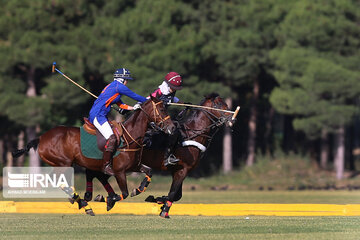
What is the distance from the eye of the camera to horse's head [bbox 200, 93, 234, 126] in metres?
16.4

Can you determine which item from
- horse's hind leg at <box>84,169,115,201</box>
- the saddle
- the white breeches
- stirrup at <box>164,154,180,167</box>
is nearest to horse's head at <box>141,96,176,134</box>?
the saddle

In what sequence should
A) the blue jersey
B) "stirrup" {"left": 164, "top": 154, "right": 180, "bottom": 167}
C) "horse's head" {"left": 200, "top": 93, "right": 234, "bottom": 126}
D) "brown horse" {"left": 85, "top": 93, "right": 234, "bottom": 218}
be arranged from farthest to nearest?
"horse's head" {"left": 200, "top": 93, "right": 234, "bottom": 126} → "brown horse" {"left": 85, "top": 93, "right": 234, "bottom": 218} → "stirrup" {"left": 164, "top": 154, "right": 180, "bottom": 167} → the blue jersey

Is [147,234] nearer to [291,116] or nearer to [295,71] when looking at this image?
[295,71]

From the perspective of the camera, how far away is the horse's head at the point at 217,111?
647 inches

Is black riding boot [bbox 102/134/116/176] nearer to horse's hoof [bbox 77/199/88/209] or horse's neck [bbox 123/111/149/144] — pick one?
horse's neck [bbox 123/111/149/144]

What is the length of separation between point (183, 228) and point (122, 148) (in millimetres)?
2224

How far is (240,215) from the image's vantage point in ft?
58.1

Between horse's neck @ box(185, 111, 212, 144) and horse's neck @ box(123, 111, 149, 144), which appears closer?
horse's neck @ box(123, 111, 149, 144)

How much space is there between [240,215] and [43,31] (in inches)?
706

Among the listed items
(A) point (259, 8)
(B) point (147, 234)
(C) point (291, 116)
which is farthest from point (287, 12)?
(B) point (147, 234)

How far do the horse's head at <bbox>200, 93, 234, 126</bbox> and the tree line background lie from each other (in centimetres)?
1531

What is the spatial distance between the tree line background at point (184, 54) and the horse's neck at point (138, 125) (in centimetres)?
1646

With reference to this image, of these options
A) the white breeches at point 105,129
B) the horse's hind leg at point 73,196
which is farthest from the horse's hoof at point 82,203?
the white breeches at point 105,129

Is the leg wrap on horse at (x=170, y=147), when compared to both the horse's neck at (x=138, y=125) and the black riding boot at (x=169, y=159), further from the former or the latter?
the horse's neck at (x=138, y=125)
